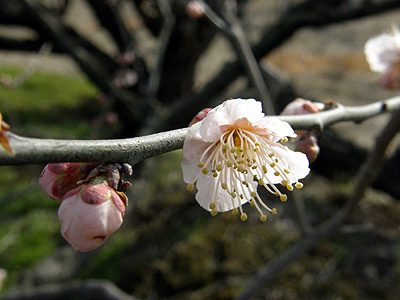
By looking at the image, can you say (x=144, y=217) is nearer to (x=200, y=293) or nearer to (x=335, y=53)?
(x=200, y=293)

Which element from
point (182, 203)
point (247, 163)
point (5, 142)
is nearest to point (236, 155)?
point (247, 163)

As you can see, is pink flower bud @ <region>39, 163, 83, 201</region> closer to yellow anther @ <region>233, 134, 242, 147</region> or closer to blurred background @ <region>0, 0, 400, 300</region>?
yellow anther @ <region>233, 134, 242, 147</region>

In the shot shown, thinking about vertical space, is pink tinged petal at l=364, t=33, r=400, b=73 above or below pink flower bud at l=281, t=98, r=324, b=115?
below

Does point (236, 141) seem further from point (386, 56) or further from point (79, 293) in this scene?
point (79, 293)

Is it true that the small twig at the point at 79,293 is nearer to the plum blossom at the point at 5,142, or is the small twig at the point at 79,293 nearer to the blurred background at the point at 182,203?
the blurred background at the point at 182,203

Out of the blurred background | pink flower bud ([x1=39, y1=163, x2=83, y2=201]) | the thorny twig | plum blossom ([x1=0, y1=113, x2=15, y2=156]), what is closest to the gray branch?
plum blossom ([x1=0, y1=113, x2=15, y2=156])

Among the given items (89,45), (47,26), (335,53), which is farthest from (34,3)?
(335,53)
